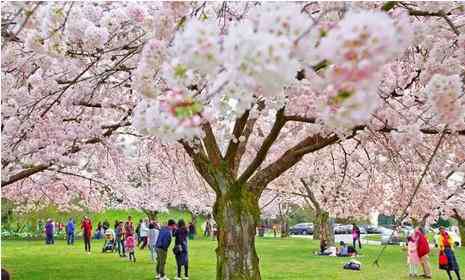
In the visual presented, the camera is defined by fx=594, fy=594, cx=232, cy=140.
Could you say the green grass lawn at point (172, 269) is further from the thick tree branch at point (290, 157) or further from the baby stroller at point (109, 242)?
the thick tree branch at point (290, 157)

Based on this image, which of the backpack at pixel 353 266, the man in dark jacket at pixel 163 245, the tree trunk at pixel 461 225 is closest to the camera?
the man in dark jacket at pixel 163 245

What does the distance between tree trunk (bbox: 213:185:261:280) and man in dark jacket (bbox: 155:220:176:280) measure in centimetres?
465

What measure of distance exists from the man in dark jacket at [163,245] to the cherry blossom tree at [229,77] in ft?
9.73

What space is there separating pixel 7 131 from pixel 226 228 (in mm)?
4243

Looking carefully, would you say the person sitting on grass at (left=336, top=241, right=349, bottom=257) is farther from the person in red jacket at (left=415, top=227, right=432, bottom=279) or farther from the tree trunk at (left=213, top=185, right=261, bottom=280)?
the tree trunk at (left=213, top=185, right=261, bottom=280)

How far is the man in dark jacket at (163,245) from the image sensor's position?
48.1ft

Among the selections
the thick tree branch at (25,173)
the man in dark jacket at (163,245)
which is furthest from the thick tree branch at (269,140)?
the man in dark jacket at (163,245)

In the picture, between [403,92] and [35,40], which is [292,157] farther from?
[35,40]

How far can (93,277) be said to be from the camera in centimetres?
1542

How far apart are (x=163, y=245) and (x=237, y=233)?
5225mm

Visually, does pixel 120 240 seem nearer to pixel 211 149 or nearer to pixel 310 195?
pixel 310 195

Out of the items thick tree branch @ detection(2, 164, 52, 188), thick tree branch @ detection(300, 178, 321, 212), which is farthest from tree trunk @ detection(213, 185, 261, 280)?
thick tree branch @ detection(300, 178, 321, 212)

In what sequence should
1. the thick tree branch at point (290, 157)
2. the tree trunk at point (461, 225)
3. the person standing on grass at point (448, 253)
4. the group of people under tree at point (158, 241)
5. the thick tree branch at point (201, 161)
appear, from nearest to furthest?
the thick tree branch at point (290, 157) → the thick tree branch at point (201, 161) → the person standing on grass at point (448, 253) → the group of people under tree at point (158, 241) → the tree trunk at point (461, 225)

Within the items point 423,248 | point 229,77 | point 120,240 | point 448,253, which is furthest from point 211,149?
point 120,240
